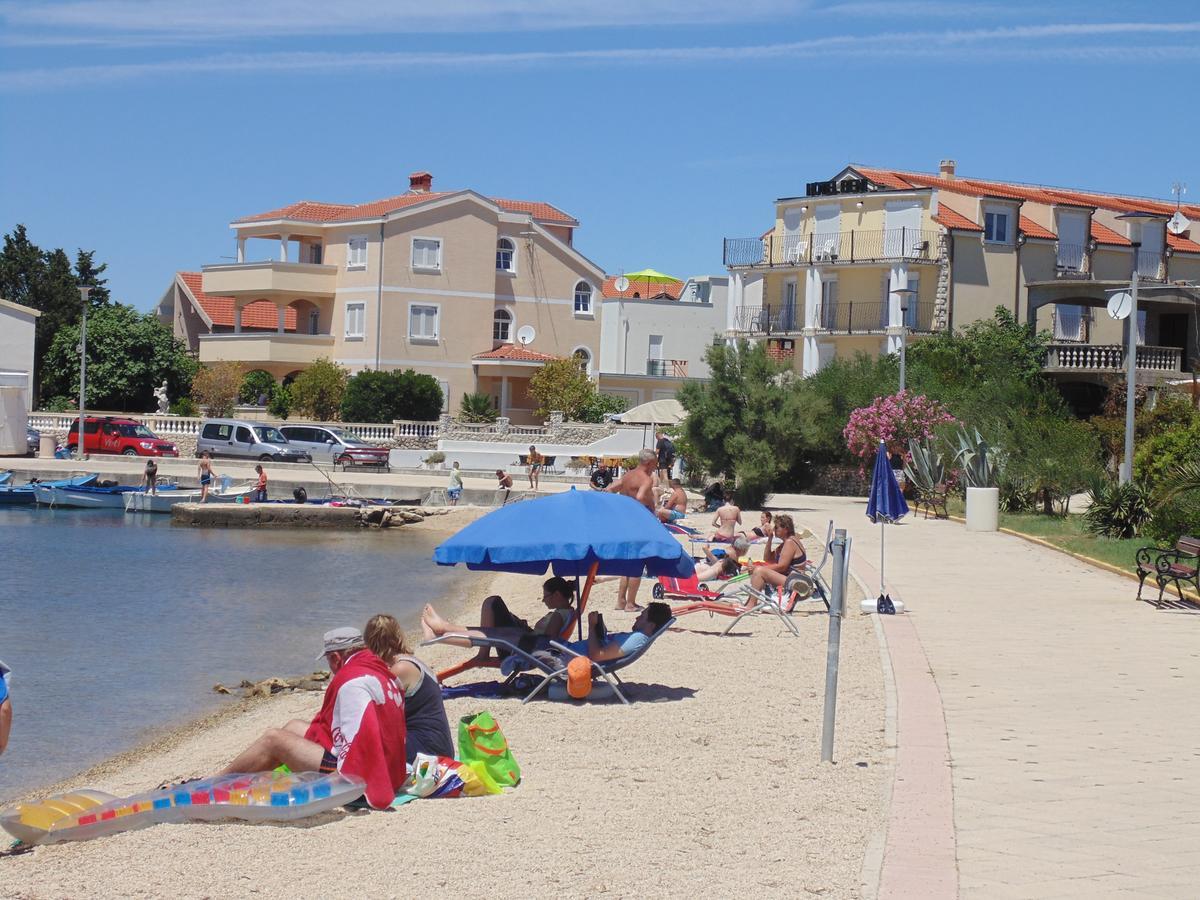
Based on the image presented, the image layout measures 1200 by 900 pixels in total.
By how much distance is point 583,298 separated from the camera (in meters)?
63.9

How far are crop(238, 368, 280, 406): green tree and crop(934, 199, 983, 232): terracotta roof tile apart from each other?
87.9ft

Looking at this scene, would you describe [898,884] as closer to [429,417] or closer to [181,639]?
[181,639]

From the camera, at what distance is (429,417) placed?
54562mm

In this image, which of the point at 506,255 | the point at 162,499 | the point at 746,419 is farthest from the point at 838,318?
the point at 162,499

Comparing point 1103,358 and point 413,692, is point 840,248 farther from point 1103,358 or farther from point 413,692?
point 413,692

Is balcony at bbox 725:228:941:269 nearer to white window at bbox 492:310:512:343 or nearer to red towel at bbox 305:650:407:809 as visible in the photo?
white window at bbox 492:310:512:343

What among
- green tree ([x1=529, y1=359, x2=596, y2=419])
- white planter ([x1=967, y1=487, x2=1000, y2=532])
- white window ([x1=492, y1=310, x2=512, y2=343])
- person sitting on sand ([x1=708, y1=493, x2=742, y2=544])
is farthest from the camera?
white window ([x1=492, y1=310, x2=512, y2=343])

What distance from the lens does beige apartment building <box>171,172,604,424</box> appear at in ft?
192

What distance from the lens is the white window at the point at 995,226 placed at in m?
50.5

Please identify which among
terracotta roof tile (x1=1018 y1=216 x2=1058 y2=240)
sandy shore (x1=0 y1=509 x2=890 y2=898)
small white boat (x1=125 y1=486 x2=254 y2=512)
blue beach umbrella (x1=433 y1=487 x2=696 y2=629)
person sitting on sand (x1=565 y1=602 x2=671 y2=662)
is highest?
terracotta roof tile (x1=1018 y1=216 x2=1058 y2=240)

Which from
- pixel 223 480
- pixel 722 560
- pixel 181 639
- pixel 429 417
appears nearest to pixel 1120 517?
pixel 722 560

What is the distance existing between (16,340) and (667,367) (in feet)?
103

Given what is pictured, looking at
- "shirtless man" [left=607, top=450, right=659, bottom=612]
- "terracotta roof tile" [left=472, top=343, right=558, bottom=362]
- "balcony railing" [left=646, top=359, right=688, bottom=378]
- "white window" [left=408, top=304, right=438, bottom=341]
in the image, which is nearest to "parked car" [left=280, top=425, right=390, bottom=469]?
"white window" [left=408, top=304, right=438, bottom=341]

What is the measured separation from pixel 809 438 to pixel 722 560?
15.8 metres
